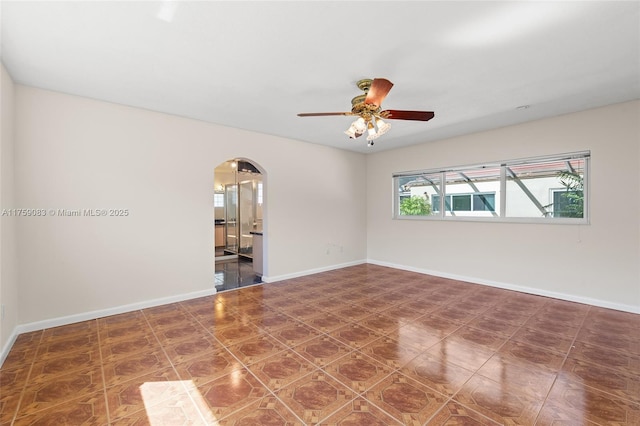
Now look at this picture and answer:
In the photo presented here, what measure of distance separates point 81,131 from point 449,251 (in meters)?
5.72

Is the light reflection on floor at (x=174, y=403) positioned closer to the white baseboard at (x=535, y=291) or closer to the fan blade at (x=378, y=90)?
the fan blade at (x=378, y=90)

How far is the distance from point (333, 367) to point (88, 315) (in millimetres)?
2942

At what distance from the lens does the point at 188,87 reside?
2.92 metres

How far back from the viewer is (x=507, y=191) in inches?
175

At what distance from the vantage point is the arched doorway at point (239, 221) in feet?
17.7

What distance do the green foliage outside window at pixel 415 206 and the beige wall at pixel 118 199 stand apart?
105 inches

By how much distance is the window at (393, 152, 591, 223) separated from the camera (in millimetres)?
3850

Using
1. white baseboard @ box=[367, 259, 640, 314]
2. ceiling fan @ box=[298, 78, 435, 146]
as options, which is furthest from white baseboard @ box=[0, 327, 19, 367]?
white baseboard @ box=[367, 259, 640, 314]

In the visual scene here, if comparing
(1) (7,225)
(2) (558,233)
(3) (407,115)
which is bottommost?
(2) (558,233)

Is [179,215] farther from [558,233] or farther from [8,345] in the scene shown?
[558,233]

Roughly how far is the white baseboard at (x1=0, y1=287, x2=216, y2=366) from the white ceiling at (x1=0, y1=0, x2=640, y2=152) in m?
2.50

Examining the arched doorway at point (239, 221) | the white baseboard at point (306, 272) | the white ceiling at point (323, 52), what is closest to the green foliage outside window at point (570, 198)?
the white ceiling at point (323, 52)

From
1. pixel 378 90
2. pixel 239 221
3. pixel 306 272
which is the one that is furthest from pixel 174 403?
pixel 239 221

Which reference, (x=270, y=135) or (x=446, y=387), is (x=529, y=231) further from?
(x=270, y=135)
